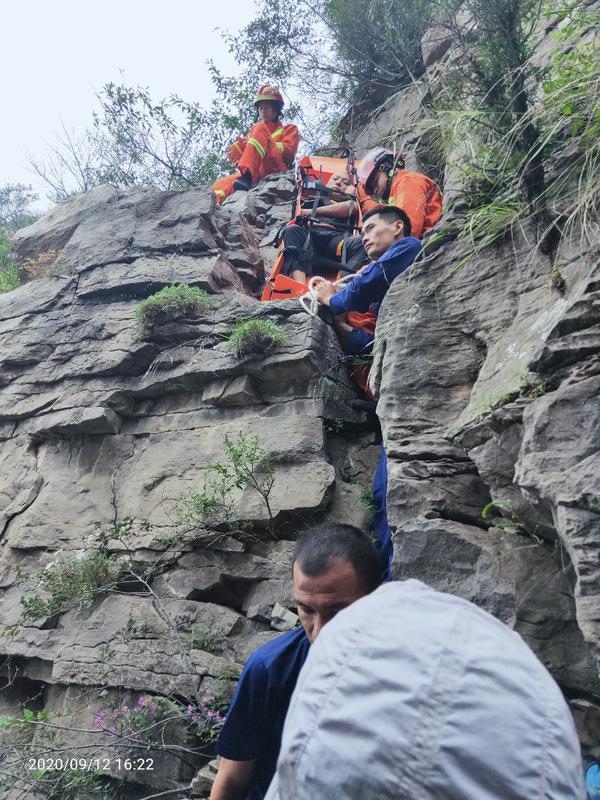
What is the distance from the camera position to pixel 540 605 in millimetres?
2768

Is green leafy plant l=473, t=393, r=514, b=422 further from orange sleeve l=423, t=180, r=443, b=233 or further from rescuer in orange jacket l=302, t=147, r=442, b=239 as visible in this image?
orange sleeve l=423, t=180, r=443, b=233

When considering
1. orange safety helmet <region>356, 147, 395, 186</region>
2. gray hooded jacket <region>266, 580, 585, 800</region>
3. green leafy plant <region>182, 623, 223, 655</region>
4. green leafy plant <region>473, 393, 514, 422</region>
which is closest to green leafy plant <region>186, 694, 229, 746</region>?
green leafy plant <region>182, 623, 223, 655</region>

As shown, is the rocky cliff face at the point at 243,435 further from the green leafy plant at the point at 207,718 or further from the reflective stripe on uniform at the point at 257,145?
the reflective stripe on uniform at the point at 257,145

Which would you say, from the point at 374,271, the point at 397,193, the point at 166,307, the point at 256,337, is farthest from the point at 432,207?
the point at 166,307

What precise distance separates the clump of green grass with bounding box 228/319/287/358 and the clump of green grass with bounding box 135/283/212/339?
94 cm

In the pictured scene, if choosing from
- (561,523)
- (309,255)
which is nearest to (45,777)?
(561,523)

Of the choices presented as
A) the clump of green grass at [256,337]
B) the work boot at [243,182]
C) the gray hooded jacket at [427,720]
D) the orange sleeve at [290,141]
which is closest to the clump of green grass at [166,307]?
the clump of green grass at [256,337]

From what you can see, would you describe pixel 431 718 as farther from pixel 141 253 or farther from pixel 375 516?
pixel 141 253

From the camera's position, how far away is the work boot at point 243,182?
11.7 m

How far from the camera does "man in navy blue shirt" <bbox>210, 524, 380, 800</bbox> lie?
2.31 meters

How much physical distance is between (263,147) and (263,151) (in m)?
0.09

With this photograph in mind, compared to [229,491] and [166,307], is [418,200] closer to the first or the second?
[166,307]

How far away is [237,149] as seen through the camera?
12312mm

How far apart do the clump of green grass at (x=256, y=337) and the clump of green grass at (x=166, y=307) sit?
94cm
